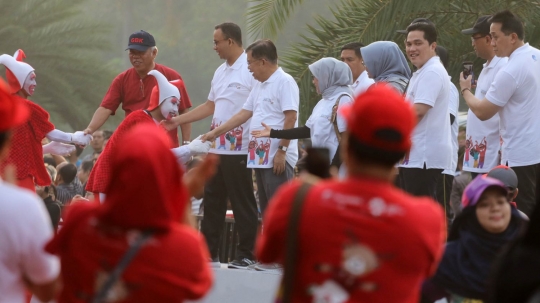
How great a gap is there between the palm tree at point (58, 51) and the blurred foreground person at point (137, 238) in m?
22.8

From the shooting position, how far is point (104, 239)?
3.39m

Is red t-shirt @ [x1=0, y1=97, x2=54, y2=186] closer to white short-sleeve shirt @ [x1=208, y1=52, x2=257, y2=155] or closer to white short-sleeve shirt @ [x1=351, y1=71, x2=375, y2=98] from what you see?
white short-sleeve shirt @ [x1=208, y1=52, x2=257, y2=155]

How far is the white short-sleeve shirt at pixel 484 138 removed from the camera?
766cm

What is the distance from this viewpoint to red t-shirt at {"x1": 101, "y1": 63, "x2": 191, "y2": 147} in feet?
28.8

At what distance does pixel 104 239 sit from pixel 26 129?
4.53 metres

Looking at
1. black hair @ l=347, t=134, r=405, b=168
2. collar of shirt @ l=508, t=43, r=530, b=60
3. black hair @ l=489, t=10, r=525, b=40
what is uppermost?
black hair @ l=489, t=10, r=525, b=40

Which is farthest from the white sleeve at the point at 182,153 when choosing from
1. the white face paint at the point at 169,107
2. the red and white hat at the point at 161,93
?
the red and white hat at the point at 161,93

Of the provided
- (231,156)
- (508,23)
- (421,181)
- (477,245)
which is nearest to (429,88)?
(421,181)

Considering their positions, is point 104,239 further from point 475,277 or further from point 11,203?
point 475,277

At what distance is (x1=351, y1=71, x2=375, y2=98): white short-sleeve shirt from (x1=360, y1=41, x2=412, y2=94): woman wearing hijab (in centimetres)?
40

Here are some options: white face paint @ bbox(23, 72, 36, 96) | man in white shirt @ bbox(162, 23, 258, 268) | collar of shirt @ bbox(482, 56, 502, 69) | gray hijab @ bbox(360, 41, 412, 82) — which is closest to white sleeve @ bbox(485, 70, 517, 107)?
collar of shirt @ bbox(482, 56, 502, 69)

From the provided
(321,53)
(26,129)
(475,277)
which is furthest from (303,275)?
(321,53)

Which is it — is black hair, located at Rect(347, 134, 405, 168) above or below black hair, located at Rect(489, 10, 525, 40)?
below

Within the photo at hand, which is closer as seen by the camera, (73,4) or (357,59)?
(357,59)
